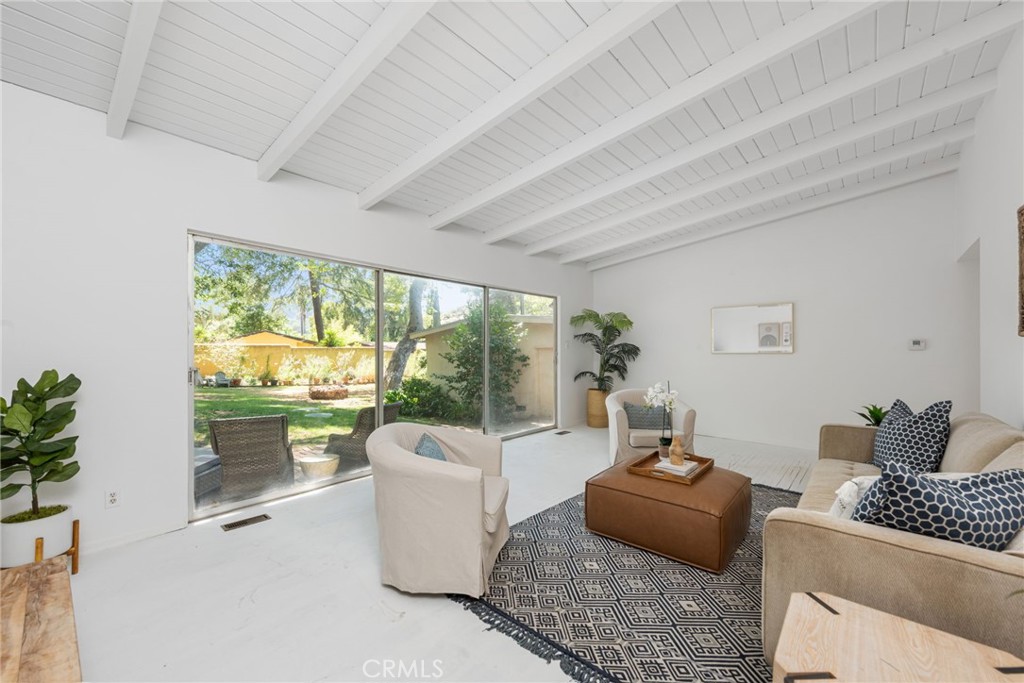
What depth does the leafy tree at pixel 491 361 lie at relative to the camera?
5.07m

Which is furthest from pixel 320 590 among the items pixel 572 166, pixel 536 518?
pixel 572 166

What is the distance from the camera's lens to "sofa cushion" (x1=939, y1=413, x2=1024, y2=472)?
6.41 ft

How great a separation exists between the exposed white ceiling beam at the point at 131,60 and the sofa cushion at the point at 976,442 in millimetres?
4178

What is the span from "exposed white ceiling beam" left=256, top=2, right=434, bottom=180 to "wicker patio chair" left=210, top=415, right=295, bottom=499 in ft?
6.64

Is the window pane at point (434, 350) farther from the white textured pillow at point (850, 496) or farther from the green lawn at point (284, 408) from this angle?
the white textured pillow at point (850, 496)

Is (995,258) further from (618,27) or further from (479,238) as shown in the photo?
(479,238)

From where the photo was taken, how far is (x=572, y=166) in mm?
3693

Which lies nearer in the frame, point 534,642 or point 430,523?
point 534,642

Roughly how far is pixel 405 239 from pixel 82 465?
9.82ft

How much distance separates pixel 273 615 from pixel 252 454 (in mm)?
1711

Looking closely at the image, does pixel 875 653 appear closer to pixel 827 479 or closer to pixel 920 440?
pixel 827 479

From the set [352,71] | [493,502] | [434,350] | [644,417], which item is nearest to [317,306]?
[434,350]

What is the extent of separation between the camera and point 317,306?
3695mm

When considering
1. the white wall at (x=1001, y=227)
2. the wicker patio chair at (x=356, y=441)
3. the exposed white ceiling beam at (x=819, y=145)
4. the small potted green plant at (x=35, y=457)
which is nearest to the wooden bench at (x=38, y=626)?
the small potted green plant at (x=35, y=457)
